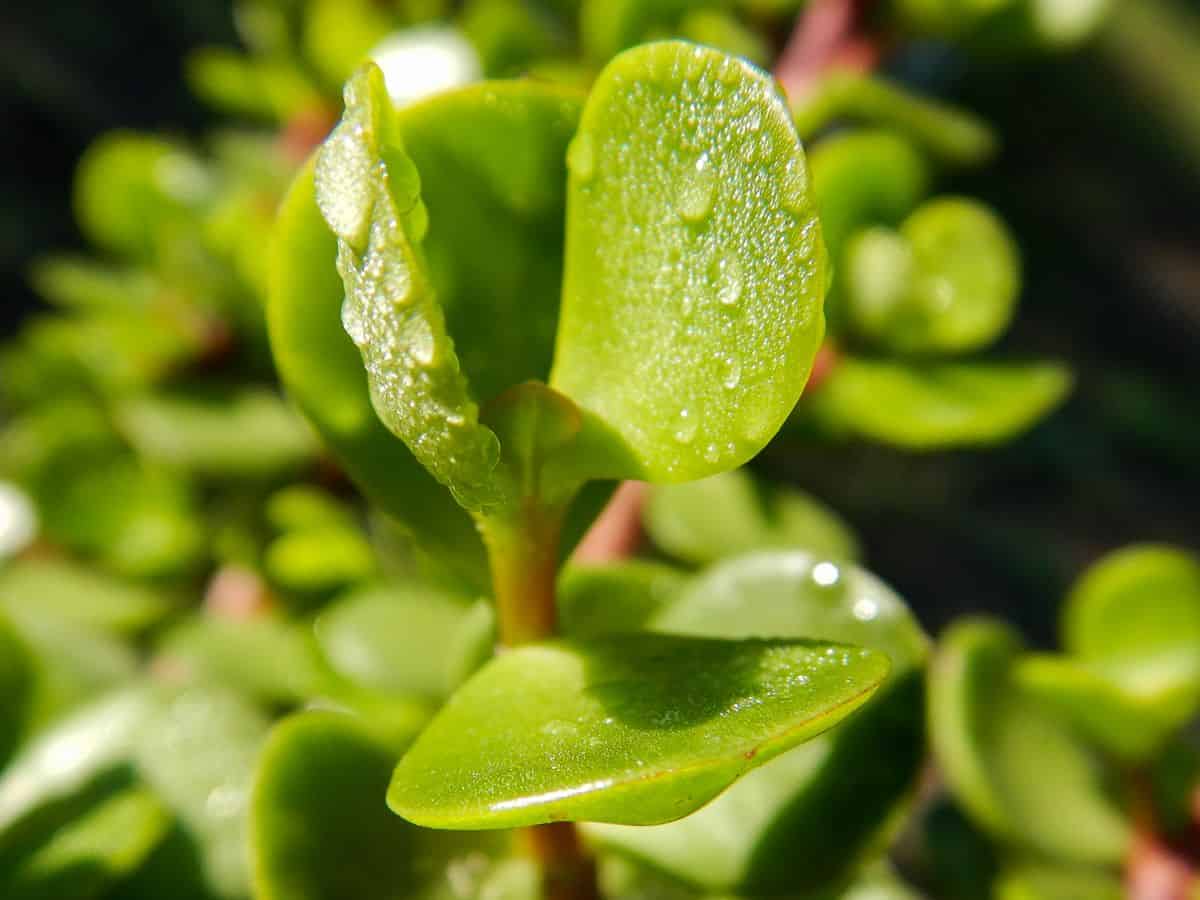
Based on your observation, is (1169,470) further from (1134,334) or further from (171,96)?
(171,96)

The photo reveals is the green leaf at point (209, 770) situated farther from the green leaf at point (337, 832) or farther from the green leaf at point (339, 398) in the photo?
the green leaf at point (339, 398)

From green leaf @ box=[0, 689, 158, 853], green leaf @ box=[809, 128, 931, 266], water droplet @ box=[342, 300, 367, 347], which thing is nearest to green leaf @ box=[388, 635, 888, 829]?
water droplet @ box=[342, 300, 367, 347]

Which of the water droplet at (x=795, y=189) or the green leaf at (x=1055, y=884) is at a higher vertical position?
the water droplet at (x=795, y=189)

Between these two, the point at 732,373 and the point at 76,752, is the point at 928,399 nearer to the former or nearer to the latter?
the point at 732,373

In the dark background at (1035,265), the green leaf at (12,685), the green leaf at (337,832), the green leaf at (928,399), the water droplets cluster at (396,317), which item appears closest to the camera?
the water droplets cluster at (396,317)

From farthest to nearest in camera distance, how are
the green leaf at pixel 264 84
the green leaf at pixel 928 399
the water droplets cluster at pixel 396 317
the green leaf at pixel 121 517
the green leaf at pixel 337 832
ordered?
the green leaf at pixel 264 84 < the green leaf at pixel 121 517 < the green leaf at pixel 928 399 < the green leaf at pixel 337 832 < the water droplets cluster at pixel 396 317

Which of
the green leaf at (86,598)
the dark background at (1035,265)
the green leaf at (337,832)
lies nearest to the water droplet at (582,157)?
the green leaf at (337,832)

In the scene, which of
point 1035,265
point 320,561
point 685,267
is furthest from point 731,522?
point 1035,265
